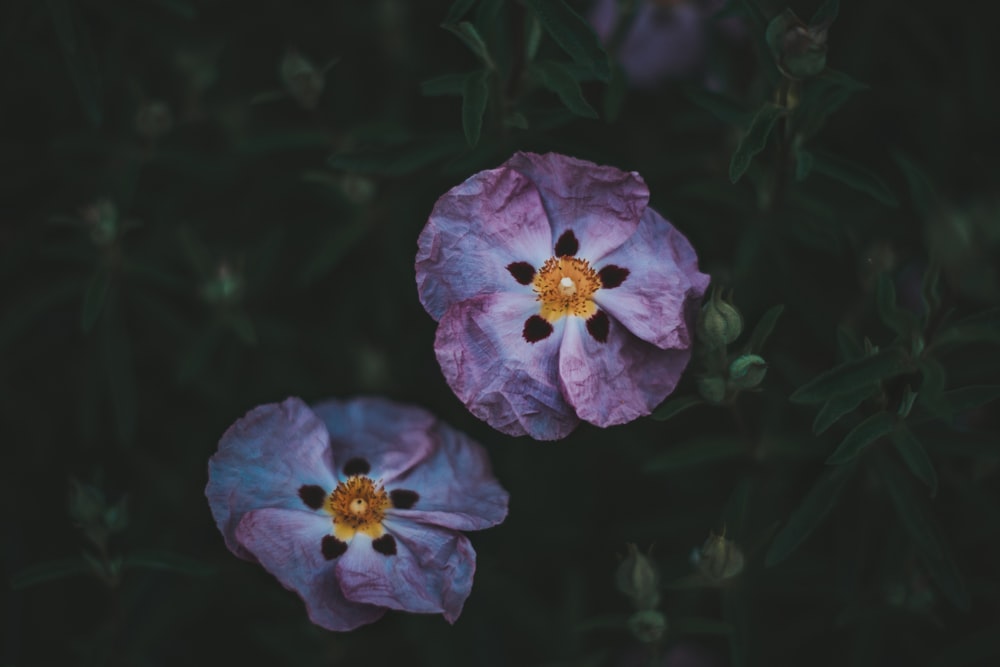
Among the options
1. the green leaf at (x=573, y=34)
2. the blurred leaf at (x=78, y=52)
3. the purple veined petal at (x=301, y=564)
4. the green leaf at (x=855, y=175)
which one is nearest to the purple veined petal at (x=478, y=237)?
the green leaf at (x=573, y=34)

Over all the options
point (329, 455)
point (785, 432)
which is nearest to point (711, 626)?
point (785, 432)

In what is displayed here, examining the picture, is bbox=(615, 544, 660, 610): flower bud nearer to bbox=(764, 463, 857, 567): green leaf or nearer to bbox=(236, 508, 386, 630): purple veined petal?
bbox=(764, 463, 857, 567): green leaf

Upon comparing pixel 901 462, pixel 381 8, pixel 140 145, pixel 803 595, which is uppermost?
pixel 381 8

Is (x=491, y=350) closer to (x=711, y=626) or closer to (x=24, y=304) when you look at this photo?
(x=711, y=626)

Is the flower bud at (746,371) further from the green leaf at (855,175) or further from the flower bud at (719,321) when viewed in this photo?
the green leaf at (855,175)

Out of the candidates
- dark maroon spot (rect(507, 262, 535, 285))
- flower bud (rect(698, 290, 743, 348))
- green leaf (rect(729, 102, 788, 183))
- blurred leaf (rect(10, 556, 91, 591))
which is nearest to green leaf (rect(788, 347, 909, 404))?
flower bud (rect(698, 290, 743, 348))

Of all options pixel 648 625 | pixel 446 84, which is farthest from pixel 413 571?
pixel 446 84
